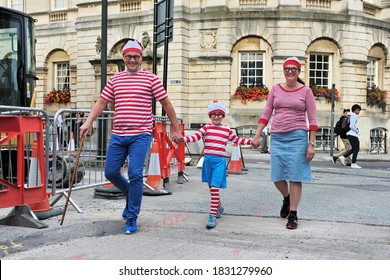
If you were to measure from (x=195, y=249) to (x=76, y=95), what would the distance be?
23380 mm

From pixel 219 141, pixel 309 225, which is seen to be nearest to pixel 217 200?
pixel 219 141

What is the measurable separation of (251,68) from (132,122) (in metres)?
18.4

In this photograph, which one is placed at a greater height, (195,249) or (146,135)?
(146,135)

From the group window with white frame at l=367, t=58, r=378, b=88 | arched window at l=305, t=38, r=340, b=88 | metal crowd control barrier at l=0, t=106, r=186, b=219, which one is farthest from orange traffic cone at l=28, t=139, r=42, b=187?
window with white frame at l=367, t=58, r=378, b=88

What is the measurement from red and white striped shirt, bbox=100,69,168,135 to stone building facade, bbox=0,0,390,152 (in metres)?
17.5

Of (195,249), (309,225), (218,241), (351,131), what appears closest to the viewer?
(195,249)

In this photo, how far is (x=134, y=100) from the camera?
531 centimetres

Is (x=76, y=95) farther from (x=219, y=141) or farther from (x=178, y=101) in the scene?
(x=219, y=141)

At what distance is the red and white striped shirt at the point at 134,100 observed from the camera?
17.4 ft

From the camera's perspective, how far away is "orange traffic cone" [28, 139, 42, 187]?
18.3ft

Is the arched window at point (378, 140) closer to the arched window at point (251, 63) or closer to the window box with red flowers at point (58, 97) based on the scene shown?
the arched window at point (251, 63)

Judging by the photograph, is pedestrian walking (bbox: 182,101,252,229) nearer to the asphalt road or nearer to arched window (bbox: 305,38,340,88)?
the asphalt road

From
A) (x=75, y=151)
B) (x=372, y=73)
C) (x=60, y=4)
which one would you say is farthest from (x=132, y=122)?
(x=60, y=4)

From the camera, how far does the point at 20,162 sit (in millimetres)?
5234
